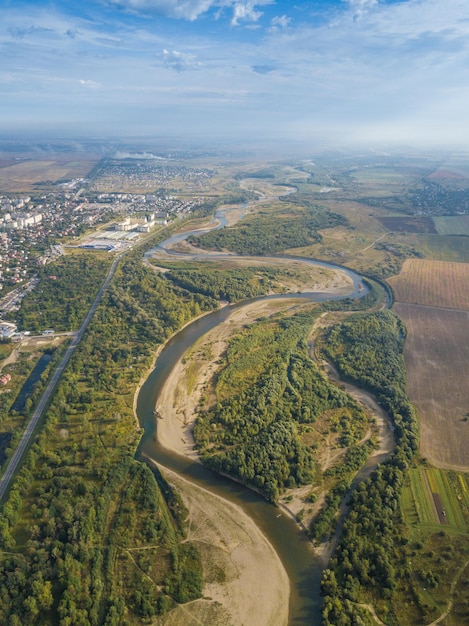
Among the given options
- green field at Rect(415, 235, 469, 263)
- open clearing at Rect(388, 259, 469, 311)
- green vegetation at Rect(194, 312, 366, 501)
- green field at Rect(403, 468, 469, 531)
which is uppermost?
green field at Rect(415, 235, 469, 263)

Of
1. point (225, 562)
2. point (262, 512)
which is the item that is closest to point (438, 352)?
point (262, 512)

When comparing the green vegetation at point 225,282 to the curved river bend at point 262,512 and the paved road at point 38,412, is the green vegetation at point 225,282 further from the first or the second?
the curved river bend at point 262,512

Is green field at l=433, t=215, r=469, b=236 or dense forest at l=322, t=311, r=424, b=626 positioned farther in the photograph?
green field at l=433, t=215, r=469, b=236

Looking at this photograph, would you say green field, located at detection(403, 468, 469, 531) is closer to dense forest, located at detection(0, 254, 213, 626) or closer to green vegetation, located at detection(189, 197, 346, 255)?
dense forest, located at detection(0, 254, 213, 626)

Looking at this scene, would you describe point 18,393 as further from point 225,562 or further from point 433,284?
point 433,284

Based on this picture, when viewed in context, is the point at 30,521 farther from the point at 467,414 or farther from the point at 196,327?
the point at 467,414

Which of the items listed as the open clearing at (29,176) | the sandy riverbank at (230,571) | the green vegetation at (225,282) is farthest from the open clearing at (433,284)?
the open clearing at (29,176)

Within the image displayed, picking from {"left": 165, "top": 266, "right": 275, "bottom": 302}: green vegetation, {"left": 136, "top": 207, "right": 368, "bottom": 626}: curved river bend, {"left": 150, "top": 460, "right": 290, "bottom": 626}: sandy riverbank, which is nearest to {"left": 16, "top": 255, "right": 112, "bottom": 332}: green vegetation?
{"left": 165, "top": 266, "right": 275, "bottom": 302}: green vegetation

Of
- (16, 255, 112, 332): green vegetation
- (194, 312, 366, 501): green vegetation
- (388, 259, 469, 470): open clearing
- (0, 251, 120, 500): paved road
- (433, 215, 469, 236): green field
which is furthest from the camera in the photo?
(433, 215, 469, 236): green field
